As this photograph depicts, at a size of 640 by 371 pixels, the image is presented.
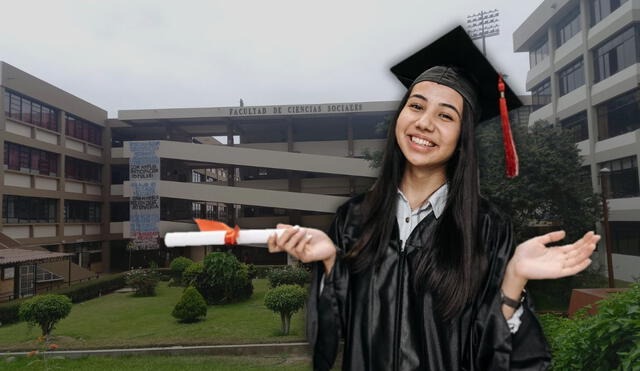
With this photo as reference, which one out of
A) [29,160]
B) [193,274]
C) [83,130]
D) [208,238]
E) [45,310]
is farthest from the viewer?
[83,130]

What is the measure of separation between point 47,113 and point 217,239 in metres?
26.6

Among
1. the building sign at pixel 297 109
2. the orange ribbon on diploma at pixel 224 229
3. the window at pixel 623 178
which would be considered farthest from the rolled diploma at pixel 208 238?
the building sign at pixel 297 109

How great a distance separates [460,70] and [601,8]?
23.5m

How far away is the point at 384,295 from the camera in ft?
6.24

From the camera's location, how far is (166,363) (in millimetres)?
8836

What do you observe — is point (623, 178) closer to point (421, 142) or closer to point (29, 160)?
point (421, 142)

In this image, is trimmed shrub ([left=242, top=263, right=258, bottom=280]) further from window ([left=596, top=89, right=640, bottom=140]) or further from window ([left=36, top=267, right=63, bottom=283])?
window ([left=596, top=89, right=640, bottom=140])

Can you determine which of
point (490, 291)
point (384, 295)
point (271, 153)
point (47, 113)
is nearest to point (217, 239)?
point (384, 295)

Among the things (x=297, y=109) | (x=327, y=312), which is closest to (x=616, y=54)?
(x=297, y=109)

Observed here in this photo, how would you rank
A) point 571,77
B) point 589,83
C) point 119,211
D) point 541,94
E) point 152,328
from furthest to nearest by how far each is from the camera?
point 119,211 < point 541,94 < point 571,77 < point 589,83 < point 152,328

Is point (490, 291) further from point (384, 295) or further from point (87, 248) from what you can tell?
point (87, 248)

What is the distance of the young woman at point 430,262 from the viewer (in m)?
1.74

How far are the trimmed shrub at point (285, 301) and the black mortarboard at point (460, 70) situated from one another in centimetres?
942

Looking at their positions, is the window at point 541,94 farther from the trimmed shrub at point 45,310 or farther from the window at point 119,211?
the window at point 119,211
